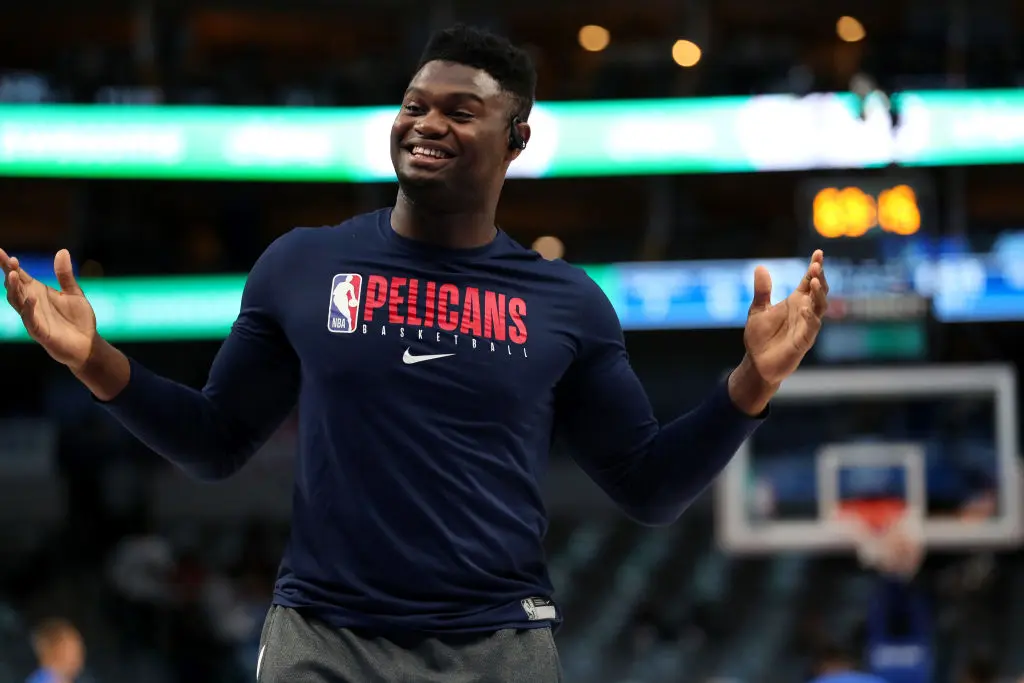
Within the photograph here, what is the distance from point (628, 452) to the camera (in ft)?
9.04

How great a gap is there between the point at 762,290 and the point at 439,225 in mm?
582

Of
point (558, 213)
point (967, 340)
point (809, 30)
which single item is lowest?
point (967, 340)

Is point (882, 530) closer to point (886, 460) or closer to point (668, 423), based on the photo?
point (886, 460)

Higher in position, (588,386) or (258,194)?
(258,194)

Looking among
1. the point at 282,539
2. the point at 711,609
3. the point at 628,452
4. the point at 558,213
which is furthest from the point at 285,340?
the point at 282,539

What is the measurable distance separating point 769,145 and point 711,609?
511 centimetres

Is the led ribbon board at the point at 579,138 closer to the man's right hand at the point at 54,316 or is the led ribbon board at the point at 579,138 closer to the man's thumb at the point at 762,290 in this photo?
the man's thumb at the point at 762,290

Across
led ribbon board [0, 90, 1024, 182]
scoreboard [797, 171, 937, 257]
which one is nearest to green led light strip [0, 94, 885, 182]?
led ribbon board [0, 90, 1024, 182]

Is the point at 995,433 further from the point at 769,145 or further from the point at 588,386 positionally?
the point at 588,386

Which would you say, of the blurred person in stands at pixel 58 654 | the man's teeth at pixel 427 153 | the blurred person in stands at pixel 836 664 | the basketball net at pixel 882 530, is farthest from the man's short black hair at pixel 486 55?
the basketball net at pixel 882 530

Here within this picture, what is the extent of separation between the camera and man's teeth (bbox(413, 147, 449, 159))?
2.59 m

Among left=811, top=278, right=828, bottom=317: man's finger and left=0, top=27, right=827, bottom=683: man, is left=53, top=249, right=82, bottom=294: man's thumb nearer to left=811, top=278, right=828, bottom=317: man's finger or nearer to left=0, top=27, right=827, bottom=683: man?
left=0, top=27, right=827, bottom=683: man

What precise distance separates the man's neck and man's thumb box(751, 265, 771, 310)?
488mm

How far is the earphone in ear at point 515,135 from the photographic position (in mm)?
2693
